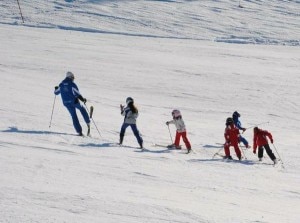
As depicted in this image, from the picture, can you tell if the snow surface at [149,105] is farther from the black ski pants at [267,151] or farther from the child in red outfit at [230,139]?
the child in red outfit at [230,139]

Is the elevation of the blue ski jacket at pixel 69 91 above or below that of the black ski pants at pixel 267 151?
above

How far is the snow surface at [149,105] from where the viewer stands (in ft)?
27.2

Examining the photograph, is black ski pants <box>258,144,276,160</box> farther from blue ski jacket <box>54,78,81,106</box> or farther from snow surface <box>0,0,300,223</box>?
blue ski jacket <box>54,78,81,106</box>

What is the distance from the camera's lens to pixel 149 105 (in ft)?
65.6

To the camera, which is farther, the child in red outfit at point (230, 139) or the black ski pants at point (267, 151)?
the child in red outfit at point (230, 139)

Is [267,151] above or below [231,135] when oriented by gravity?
below

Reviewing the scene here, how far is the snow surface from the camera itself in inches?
327

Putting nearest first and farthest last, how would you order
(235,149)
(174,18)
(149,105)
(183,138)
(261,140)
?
(235,149) < (261,140) < (183,138) < (149,105) < (174,18)

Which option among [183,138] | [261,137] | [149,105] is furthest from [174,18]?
[261,137]

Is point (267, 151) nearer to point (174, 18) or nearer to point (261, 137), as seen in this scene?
point (261, 137)

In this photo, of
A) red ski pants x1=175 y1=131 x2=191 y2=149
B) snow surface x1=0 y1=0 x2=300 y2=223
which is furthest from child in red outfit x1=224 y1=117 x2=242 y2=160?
red ski pants x1=175 y1=131 x2=191 y2=149

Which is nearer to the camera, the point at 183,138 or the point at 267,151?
the point at 267,151

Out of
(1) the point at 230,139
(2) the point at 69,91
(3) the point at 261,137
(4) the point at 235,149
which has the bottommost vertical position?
(4) the point at 235,149

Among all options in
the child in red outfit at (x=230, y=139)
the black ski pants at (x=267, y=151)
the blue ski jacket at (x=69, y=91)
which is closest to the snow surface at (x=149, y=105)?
the black ski pants at (x=267, y=151)
